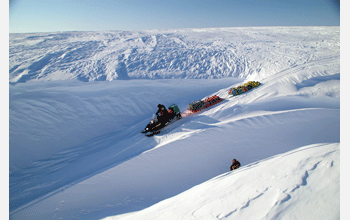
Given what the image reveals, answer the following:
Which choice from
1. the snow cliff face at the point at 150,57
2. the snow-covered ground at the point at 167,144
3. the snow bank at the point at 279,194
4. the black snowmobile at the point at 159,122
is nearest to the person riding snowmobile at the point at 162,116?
the black snowmobile at the point at 159,122

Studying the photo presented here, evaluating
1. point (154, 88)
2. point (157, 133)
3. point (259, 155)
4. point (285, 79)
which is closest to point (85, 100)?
point (154, 88)

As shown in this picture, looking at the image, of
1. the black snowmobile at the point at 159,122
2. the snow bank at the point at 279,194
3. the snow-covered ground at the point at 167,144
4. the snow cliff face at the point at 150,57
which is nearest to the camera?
the snow bank at the point at 279,194

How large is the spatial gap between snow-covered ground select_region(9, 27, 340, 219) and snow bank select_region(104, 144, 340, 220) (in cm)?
1

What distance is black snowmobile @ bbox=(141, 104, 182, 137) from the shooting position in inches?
264

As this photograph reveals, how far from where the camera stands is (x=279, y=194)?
6.63 ft

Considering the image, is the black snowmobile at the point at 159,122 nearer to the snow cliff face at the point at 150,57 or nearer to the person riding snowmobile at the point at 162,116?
the person riding snowmobile at the point at 162,116

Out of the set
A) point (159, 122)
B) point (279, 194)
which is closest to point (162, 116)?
point (159, 122)

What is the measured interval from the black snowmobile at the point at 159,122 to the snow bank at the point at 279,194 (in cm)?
406

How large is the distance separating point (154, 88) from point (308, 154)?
28.6ft

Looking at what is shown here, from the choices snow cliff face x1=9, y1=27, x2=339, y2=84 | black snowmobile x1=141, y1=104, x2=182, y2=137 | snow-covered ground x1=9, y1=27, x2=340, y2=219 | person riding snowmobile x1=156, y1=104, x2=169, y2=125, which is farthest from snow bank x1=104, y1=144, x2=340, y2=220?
snow cliff face x1=9, y1=27, x2=339, y2=84

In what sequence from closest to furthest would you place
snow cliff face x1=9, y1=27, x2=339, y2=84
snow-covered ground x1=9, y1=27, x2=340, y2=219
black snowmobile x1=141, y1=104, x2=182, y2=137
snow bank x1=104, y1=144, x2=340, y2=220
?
snow bank x1=104, y1=144, x2=340, y2=220 → snow-covered ground x1=9, y1=27, x2=340, y2=219 → black snowmobile x1=141, y1=104, x2=182, y2=137 → snow cliff face x1=9, y1=27, x2=339, y2=84

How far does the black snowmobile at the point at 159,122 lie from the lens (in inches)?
264

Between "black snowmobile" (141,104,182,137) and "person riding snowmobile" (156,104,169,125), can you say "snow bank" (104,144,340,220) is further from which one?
"person riding snowmobile" (156,104,169,125)

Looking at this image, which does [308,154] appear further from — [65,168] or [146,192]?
[65,168]
